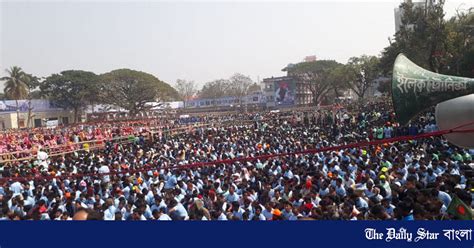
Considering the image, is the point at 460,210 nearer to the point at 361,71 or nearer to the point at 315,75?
the point at 361,71

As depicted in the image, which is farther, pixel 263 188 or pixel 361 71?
pixel 361 71

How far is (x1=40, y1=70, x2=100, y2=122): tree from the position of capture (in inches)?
2018

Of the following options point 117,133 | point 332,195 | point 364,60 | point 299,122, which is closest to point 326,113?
point 299,122

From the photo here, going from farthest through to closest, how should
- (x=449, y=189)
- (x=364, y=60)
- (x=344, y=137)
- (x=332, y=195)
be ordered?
1. (x=364, y=60)
2. (x=344, y=137)
3. (x=332, y=195)
4. (x=449, y=189)

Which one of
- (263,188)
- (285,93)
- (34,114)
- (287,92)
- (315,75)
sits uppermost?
(315,75)

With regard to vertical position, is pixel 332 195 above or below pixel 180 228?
below

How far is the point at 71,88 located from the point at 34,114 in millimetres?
5439

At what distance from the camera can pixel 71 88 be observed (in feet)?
170

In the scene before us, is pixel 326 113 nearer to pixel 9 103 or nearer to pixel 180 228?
pixel 180 228

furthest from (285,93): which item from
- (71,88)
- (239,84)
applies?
(71,88)

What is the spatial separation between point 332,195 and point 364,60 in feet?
138

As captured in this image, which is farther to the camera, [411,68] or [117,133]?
[117,133]

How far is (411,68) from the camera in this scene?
12.0 ft

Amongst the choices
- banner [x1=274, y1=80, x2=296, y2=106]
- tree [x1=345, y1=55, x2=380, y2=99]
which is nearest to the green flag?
tree [x1=345, y1=55, x2=380, y2=99]
